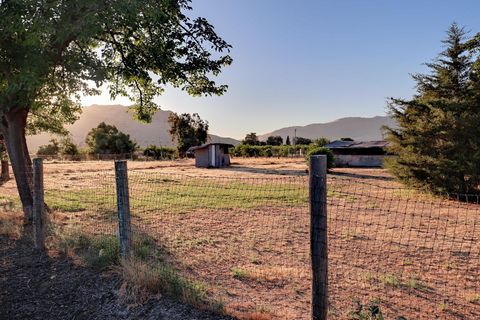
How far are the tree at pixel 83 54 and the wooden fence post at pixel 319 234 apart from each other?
187 inches

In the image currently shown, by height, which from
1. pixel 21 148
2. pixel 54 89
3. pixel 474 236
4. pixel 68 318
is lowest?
pixel 474 236

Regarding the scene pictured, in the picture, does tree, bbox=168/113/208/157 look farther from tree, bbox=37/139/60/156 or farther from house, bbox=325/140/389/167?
house, bbox=325/140/389/167

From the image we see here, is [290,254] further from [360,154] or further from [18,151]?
[360,154]

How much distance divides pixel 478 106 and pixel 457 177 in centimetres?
339

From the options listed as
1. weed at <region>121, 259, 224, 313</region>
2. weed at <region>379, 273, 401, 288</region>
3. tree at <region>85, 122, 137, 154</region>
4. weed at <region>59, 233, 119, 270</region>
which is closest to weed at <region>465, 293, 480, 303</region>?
weed at <region>379, 273, 401, 288</region>

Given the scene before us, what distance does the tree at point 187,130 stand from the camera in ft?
230

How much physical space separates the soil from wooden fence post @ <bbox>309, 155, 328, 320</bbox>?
3.42 ft

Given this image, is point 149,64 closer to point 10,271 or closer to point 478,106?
point 10,271

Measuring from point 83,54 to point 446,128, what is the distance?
51.6 feet

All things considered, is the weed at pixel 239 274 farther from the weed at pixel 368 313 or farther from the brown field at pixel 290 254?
the weed at pixel 368 313

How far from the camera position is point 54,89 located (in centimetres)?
836

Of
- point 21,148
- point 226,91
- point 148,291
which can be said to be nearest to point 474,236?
point 226,91

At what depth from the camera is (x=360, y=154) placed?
40.7m

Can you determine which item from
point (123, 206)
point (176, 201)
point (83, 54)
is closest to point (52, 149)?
point (176, 201)
